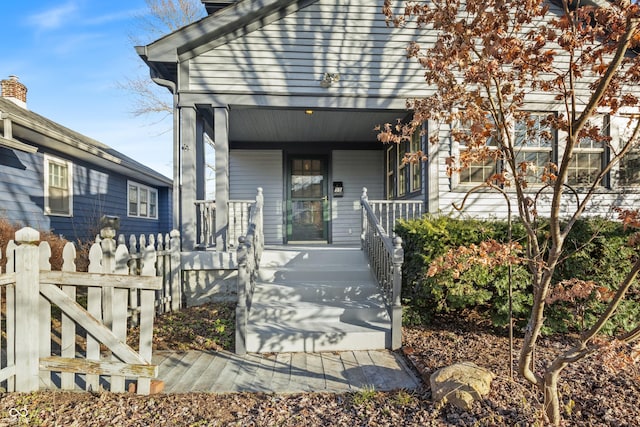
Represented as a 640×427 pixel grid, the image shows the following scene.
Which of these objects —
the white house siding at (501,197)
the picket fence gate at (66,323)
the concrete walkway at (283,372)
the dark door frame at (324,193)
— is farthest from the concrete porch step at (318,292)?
the dark door frame at (324,193)

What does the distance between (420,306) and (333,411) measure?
6.92 ft

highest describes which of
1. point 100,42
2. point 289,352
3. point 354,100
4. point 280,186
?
point 100,42

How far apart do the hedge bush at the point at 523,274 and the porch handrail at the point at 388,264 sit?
33 cm

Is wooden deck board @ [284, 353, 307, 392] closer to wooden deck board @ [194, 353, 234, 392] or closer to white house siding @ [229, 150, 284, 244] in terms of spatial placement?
wooden deck board @ [194, 353, 234, 392]

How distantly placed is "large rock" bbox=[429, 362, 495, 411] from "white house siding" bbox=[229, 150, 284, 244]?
5992 mm

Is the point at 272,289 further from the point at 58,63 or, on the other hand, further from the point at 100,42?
the point at 58,63

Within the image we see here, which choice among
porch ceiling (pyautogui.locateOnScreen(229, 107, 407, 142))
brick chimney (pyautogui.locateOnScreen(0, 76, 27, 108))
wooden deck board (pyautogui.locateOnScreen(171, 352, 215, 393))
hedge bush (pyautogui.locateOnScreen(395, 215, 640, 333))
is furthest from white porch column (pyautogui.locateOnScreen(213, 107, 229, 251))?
brick chimney (pyautogui.locateOnScreen(0, 76, 27, 108))

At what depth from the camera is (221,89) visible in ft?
18.5

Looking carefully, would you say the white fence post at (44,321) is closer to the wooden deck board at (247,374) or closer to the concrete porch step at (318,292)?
the wooden deck board at (247,374)

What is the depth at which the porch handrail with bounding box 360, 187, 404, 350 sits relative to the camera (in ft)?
12.6

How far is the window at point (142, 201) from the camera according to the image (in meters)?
12.1

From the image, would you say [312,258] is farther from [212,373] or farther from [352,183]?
[352,183]

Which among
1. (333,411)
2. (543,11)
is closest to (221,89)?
Result: (543,11)

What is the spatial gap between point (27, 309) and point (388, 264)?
3517 mm
